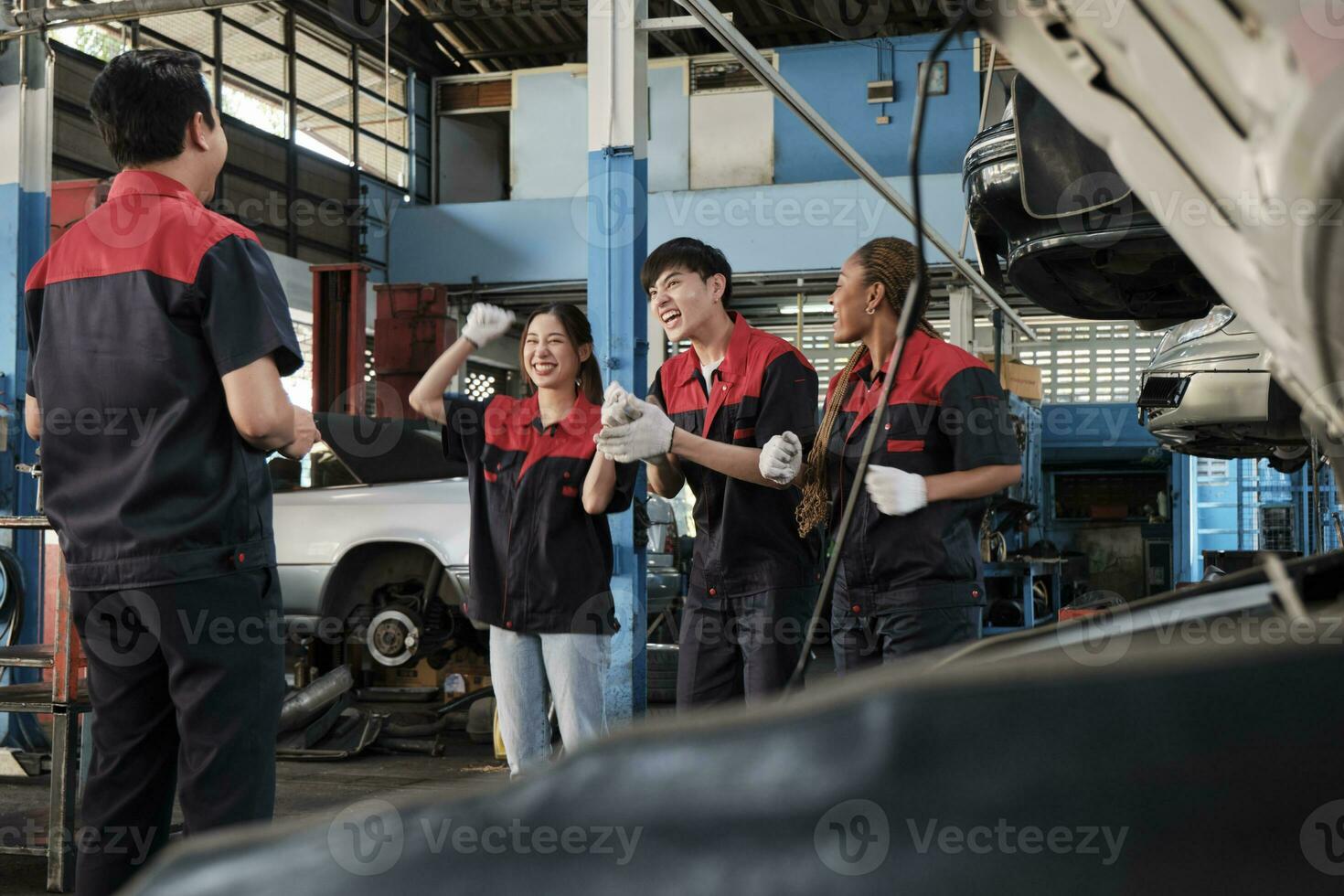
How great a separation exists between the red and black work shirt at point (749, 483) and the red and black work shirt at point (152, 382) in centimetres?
110

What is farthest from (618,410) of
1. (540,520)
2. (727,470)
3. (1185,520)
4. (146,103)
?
(1185,520)

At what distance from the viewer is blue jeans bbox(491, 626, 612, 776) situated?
2973 millimetres

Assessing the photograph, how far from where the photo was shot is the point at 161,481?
1949mm

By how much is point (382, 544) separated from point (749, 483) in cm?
Answer: 444

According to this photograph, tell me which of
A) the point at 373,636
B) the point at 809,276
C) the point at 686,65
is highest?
the point at 686,65

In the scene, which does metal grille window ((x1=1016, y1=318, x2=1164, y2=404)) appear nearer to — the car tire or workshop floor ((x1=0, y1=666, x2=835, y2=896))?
the car tire

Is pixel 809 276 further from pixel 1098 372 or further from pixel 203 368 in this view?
pixel 203 368

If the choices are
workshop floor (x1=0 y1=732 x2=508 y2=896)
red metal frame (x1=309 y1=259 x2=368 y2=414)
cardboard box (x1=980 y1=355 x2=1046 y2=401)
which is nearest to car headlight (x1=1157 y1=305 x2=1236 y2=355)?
workshop floor (x1=0 y1=732 x2=508 y2=896)

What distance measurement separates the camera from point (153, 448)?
1.95 metres

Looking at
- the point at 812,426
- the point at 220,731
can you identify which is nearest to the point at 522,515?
the point at 812,426

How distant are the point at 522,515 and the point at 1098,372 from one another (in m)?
12.9

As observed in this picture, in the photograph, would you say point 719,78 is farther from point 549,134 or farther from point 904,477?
point 904,477

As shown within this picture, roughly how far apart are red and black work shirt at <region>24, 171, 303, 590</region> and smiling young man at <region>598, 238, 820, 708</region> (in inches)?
37.1

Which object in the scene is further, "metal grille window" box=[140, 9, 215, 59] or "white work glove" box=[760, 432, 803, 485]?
"metal grille window" box=[140, 9, 215, 59]
